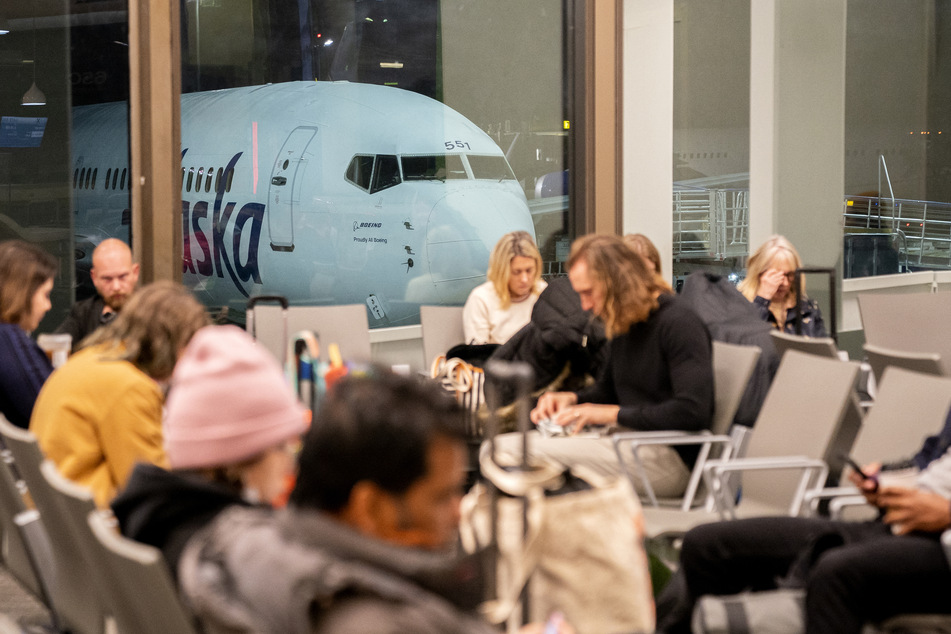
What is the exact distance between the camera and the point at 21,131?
555 centimetres

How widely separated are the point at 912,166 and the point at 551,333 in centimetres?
517

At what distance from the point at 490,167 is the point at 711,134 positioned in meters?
1.94

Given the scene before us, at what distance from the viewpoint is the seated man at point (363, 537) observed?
1.06 metres

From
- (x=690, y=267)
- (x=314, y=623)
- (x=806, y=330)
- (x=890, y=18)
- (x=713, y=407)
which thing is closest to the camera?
(x=314, y=623)

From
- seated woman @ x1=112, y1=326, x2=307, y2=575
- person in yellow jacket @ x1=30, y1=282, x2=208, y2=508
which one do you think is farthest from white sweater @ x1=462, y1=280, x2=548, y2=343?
seated woman @ x1=112, y1=326, x2=307, y2=575

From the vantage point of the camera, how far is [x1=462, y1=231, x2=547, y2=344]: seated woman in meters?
5.68

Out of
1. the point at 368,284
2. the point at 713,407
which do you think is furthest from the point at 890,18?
the point at 713,407

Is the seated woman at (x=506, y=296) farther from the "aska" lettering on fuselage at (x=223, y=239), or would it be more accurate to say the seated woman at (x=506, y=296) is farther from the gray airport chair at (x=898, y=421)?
the gray airport chair at (x=898, y=421)

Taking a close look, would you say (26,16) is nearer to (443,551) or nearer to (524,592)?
(524,592)

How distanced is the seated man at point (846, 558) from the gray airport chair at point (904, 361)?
87cm

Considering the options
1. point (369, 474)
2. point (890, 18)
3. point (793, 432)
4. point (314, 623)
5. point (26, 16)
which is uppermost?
point (890, 18)

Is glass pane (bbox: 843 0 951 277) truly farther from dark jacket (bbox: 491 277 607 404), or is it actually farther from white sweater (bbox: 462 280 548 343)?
dark jacket (bbox: 491 277 607 404)

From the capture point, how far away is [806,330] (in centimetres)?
544

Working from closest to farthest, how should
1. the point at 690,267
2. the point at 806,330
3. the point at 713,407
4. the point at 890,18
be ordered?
the point at 713,407
the point at 806,330
the point at 690,267
the point at 890,18
